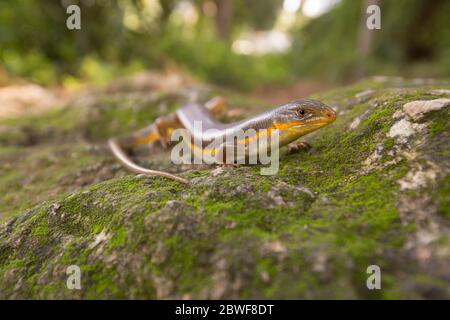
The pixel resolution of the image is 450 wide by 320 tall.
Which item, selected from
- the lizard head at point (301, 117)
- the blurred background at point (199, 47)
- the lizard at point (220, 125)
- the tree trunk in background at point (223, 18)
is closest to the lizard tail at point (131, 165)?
the lizard at point (220, 125)

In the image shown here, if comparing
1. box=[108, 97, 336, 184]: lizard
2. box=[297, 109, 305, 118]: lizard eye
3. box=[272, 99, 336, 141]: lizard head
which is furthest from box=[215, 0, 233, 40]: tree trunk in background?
box=[297, 109, 305, 118]: lizard eye

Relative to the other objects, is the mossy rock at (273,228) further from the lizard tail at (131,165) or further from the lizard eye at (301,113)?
the lizard eye at (301,113)

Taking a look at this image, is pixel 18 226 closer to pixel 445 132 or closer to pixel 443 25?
pixel 445 132

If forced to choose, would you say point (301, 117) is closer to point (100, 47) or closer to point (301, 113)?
point (301, 113)

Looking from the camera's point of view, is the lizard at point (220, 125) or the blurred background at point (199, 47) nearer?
the lizard at point (220, 125)

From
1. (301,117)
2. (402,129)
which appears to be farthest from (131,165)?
(402,129)
